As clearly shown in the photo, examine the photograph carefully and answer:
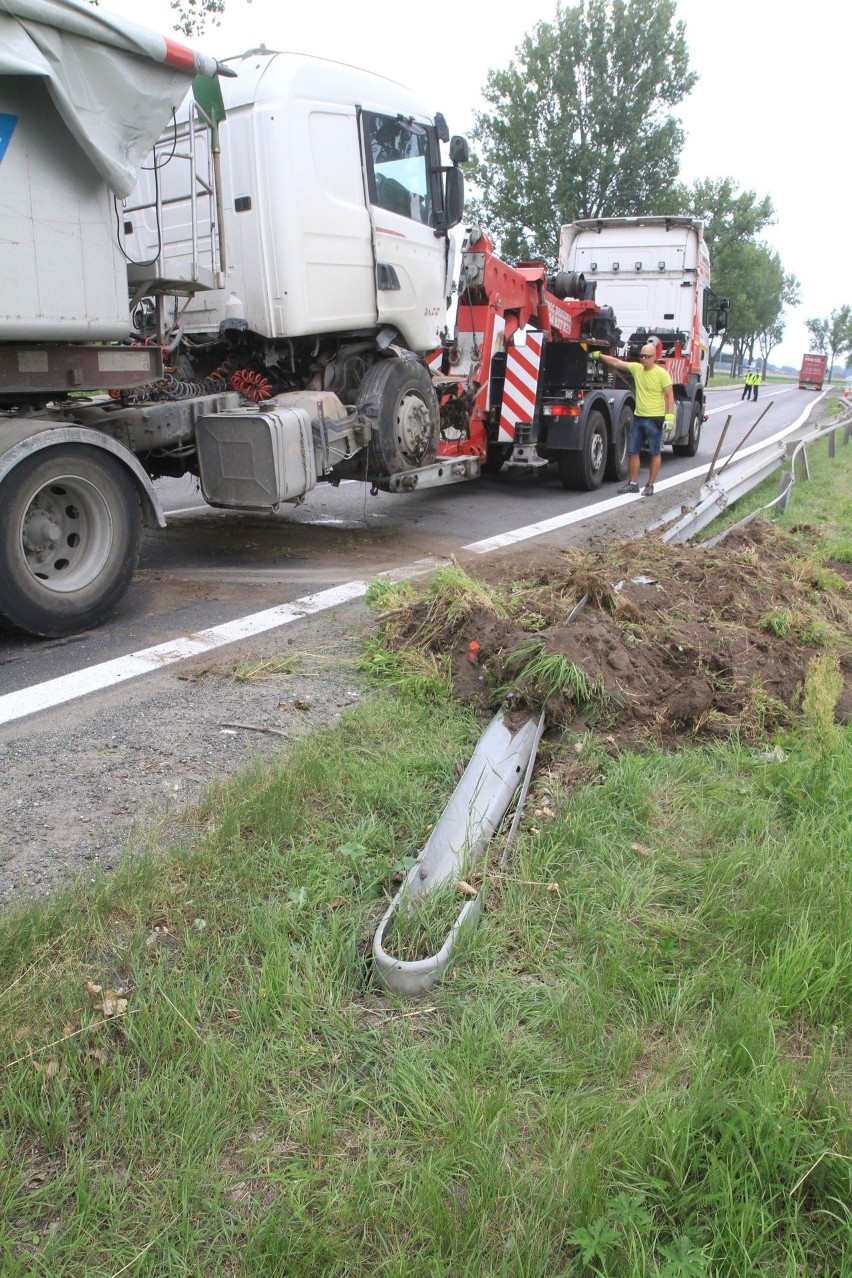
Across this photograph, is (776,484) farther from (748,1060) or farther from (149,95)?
(748,1060)

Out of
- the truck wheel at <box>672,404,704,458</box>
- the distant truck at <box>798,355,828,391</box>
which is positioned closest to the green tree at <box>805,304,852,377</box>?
the distant truck at <box>798,355,828,391</box>

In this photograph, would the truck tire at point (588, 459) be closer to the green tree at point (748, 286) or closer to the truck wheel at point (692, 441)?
the truck wheel at point (692, 441)

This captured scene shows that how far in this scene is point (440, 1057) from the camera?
6.93 feet

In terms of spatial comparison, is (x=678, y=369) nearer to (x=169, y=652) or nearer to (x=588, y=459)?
(x=588, y=459)

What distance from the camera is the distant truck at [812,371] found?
64.4 m

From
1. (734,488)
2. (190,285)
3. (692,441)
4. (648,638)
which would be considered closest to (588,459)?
(734,488)

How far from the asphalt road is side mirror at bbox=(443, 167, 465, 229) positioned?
264cm

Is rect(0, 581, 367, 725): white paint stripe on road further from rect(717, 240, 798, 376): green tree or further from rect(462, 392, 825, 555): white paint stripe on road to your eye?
rect(717, 240, 798, 376): green tree

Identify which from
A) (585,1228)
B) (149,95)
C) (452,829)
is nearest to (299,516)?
(149,95)

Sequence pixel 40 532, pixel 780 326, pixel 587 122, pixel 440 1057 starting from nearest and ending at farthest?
pixel 440 1057
pixel 40 532
pixel 587 122
pixel 780 326

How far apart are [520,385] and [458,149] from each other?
2.77 metres

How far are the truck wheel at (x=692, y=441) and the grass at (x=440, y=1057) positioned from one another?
1262cm

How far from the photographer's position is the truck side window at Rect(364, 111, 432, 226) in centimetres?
706

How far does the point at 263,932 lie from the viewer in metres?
2.49
